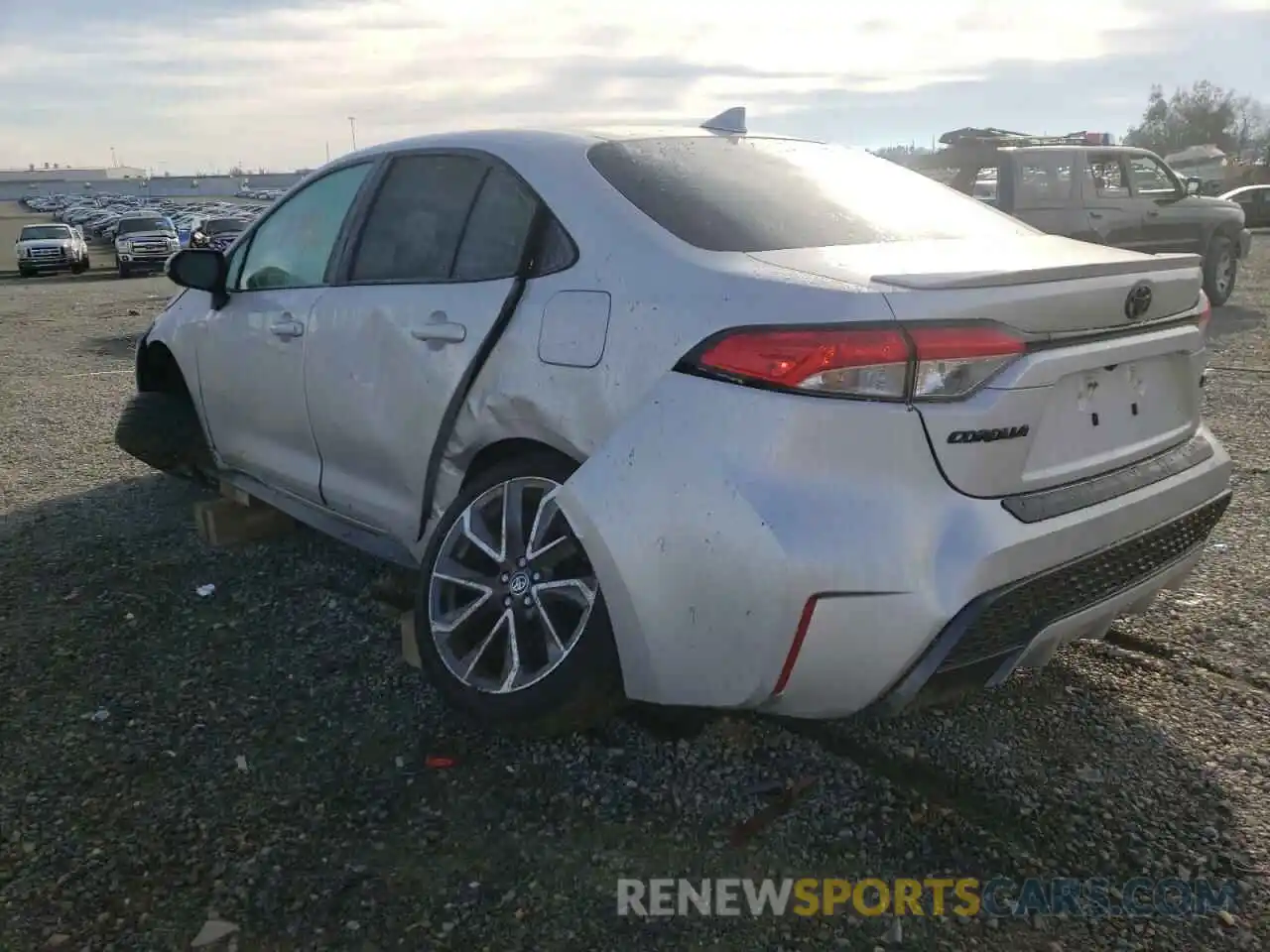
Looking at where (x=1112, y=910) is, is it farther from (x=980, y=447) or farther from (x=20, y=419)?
(x=20, y=419)

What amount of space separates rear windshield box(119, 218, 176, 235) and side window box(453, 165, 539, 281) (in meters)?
30.3

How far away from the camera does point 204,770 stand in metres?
2.82

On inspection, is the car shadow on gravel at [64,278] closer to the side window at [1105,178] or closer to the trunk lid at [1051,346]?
the side window at [1105,178]

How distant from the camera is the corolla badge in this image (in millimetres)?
2514

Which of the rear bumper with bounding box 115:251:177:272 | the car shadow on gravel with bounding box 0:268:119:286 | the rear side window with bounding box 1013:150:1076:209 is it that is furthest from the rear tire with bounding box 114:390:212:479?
the rear bumper with bounding box 115:251:177:272

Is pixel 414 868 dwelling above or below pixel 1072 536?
below

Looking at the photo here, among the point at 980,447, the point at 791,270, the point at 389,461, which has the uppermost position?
the point at 791,270

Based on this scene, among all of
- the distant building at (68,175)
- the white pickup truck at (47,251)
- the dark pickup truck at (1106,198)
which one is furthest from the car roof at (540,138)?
the distant building at (68,175)

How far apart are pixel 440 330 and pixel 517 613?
84cm

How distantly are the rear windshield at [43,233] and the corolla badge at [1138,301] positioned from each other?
32.0 meters

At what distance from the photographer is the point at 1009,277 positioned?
2312mm

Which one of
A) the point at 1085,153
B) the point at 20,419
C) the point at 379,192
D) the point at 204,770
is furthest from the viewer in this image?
the point at 1085,153

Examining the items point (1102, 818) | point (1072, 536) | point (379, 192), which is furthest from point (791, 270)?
point (379, 192)

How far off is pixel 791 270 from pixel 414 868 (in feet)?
5.18
